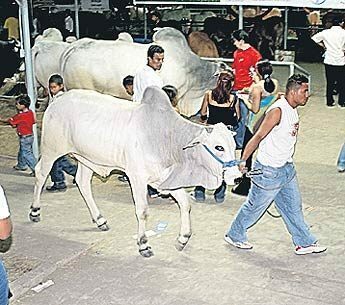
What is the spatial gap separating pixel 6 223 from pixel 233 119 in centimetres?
384

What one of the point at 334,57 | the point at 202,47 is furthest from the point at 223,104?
the point at 202,47

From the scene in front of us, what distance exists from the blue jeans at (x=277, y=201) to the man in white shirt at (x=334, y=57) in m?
6.13

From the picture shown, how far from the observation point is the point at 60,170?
7.74 m

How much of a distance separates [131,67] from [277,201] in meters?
4.50

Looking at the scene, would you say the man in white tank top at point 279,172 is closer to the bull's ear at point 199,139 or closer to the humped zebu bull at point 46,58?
the bull's ear at point 199,139

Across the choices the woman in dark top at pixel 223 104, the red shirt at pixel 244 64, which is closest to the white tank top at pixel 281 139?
the woman in dark top at pixel 223 104

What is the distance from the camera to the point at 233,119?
23.2ft

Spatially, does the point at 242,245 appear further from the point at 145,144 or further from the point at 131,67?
the point at 131,67

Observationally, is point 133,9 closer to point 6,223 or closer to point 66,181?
point 66,181

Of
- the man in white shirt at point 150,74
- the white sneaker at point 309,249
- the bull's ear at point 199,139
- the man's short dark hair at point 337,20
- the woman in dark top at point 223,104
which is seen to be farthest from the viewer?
the man's short dark hair at point 337,20

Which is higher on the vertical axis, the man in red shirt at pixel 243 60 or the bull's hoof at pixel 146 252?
the man in red shirt at pixel 243 60

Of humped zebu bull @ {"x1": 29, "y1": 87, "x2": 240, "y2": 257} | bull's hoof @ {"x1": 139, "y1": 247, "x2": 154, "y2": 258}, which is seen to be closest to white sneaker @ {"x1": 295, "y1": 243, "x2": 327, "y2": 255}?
humped zebu bull @ {"x1": 29, "y1": 87, "x2": 240, "y2": 257}

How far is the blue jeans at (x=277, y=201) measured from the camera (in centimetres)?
575

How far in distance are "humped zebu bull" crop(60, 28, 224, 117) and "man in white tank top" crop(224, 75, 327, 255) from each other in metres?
3.97
